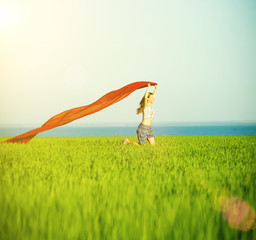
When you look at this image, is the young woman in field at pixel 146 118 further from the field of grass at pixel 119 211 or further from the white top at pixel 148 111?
the field of grass at pixel 119 211

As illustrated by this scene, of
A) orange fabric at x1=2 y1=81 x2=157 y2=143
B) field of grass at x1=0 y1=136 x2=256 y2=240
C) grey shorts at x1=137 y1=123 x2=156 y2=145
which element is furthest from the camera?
grey shorts at x1=137 y1=123 x2=156 y2=145

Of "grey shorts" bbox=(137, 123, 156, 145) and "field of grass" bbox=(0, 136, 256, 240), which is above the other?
"grey shorts" bbox=(137, 123, 156, 145)

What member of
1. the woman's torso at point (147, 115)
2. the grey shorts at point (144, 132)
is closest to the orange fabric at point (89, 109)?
the woman's torso at point (147, 115)

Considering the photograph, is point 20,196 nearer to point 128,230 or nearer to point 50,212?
point 50,212

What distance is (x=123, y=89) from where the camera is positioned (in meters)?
7.42

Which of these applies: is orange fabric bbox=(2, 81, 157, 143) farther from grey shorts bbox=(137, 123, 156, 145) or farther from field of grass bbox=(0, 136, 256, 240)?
field of grass bbox=(0, 136, 256, 240)

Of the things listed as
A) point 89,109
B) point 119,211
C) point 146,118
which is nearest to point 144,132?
point 146,118

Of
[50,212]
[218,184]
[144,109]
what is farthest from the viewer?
[144,109]

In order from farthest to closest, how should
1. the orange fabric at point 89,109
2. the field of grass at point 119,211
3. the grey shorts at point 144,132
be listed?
the grey shorts at point 144,132, the orange fabric at point 89,109, the field of grass at point 119,211

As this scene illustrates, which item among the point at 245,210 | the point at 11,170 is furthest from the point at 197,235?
the point at 11,170

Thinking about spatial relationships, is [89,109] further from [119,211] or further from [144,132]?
[119,211]

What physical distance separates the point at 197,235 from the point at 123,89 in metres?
5.95

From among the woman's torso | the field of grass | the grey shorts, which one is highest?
the woman's torso

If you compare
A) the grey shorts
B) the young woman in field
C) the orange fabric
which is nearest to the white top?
the young woman in field
